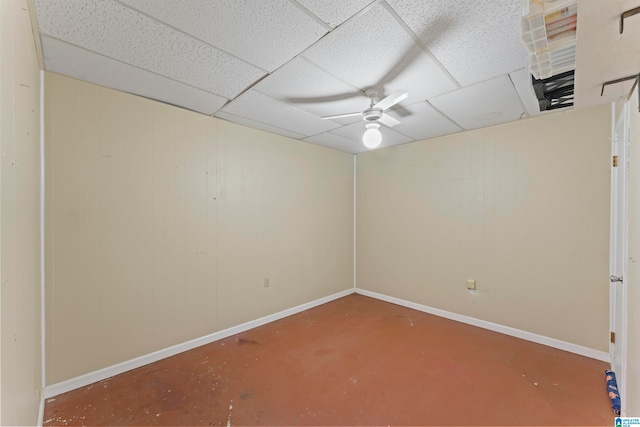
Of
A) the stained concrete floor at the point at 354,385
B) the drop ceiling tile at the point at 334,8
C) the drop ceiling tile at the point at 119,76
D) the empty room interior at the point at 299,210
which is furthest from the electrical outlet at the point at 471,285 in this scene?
the drop ceiling tile at the point at 119,76

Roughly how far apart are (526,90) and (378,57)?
4.58 ft

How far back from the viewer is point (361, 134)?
339 centimetres

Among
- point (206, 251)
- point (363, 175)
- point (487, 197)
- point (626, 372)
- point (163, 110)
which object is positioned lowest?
point (626, 372)

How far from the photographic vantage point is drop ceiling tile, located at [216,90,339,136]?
239 centimetres

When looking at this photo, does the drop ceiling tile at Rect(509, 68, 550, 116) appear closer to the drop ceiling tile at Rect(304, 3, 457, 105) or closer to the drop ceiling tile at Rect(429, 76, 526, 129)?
the drop ceiling tile at Rect(429, 76, 526, 129)

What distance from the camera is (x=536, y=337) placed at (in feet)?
9.06

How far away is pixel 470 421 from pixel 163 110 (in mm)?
3501

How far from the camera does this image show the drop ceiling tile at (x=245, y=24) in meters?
1.31

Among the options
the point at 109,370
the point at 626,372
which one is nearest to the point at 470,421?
the point at 626,372

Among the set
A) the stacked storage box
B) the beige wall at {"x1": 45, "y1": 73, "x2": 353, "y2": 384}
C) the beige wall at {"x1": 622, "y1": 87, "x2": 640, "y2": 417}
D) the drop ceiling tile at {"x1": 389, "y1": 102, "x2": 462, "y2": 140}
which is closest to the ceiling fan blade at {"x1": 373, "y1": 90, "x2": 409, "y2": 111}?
the drop ceiling tile at {"x1": 389, "y1": 102, "x2": 462, "y2": 140}

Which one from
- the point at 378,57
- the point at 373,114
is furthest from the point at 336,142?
the point at 378,57

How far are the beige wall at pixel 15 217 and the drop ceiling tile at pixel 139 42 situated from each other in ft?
0.54

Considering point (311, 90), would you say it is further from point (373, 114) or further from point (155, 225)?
point (155, 225)

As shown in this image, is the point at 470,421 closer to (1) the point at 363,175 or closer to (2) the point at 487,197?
(2) the point at 487,197
